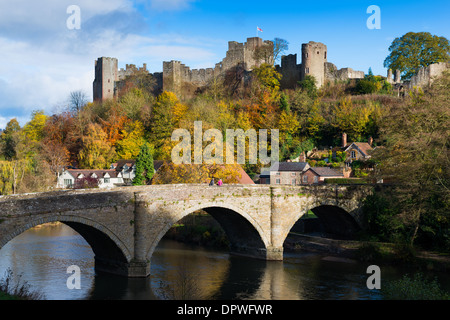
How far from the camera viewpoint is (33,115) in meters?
63.6

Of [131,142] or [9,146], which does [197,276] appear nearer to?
[131,142]

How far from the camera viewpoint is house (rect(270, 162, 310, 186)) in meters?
45.2

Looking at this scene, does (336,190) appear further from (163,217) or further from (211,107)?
(211,107)

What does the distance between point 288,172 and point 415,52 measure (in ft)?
79.7

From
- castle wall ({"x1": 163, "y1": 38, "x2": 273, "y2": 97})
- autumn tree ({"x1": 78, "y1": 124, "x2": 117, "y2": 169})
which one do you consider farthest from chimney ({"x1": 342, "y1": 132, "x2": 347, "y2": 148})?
autumn tree ({"x1": 78, "y1": 124, "x2": 117, "y2": 169})

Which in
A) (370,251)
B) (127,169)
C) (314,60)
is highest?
(314,60)

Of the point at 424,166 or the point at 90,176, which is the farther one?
the point at 90,176

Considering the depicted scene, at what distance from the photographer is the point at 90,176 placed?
51.1 metres

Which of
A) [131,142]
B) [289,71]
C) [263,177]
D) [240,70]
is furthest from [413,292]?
[240,70]

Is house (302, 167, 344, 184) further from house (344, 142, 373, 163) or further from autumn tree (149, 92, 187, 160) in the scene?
autumn tree (149, 92, 187, 160)

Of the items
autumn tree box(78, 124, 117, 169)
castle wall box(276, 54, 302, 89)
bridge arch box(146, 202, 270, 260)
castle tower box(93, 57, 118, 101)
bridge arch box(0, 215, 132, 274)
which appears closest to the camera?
bridge arch box(0, 215, 132, 274)

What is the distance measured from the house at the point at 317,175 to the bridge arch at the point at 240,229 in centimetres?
1530
